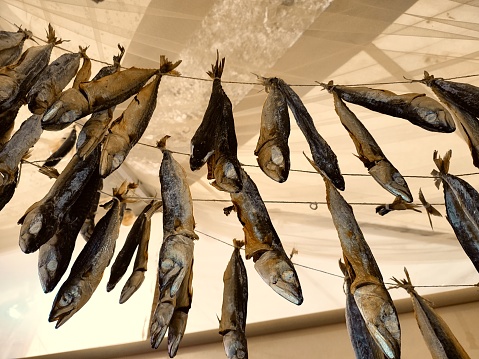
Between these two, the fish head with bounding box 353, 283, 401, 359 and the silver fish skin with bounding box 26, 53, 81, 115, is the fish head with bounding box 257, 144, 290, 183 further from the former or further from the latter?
the silver fish skin with bounding box 26, 53, 81, 115

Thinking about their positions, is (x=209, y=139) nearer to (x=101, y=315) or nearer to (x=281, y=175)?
(x=281, y=175)

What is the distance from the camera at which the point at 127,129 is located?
1.25 meters

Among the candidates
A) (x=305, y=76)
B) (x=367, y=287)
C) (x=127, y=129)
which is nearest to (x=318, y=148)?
(x=367, y=287)

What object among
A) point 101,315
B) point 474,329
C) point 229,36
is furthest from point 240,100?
point 101,315

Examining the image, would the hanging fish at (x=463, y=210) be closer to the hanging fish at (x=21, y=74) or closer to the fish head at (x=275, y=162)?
the fish head at (x=275, y=162)

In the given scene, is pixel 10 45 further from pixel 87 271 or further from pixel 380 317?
pixel 380 317

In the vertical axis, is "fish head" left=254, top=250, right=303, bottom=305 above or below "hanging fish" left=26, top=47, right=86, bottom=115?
below

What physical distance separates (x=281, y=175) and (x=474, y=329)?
77.9 inches

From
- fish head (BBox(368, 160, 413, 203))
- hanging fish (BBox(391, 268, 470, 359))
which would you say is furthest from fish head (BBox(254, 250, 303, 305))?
hanging fish (BBox(391, 268, 470, 359))

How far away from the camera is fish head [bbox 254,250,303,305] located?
1.20m

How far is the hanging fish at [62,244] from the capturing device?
132cm

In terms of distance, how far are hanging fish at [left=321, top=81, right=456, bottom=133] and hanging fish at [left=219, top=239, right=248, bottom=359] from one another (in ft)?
2.20

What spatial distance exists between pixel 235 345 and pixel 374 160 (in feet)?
2.29

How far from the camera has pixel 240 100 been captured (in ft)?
7.27
